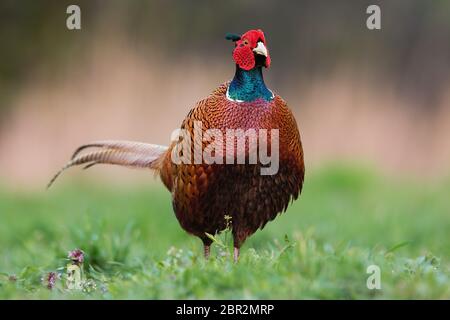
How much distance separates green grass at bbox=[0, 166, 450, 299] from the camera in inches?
158

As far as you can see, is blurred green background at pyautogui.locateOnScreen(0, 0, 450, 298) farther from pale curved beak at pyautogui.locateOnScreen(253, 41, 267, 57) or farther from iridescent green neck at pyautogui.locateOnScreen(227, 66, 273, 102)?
pale curved beak at pyautogui.locateOnScreen(253, 41, 267, 57)

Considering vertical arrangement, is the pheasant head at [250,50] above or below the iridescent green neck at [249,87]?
above

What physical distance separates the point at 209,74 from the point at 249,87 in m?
6.07

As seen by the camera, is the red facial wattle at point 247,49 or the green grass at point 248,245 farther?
the red facial wattle at point 247,49

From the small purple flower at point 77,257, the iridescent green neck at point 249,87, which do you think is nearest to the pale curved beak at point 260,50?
the iridescent green neck at point 249,87

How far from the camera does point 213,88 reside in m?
10.2

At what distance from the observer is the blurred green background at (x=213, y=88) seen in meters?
8.45

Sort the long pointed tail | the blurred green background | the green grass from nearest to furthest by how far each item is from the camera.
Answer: the green grass
the long pointed tail
the blurred green background

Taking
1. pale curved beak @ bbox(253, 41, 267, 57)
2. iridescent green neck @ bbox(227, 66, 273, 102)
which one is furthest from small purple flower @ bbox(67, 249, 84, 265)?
pale curved beak @ bbox(253, 41, 267, 57)

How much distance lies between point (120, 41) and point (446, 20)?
5010 millimetres

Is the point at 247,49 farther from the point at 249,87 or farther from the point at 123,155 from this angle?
the point at 123,155

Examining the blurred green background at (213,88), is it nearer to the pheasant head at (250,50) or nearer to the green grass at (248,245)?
the green grass at (248,245)

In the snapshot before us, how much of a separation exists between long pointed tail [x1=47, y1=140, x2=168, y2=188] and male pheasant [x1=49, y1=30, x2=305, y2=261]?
0.65 meters

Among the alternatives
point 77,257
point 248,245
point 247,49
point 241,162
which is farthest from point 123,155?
point 248,245
